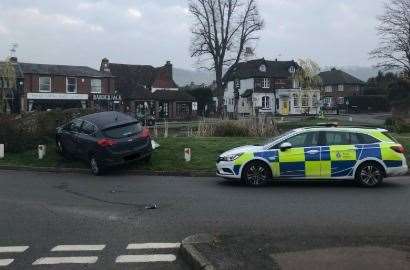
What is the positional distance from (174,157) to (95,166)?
2.60 m

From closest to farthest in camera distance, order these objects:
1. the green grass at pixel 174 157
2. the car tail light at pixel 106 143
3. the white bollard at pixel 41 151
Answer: the car tail light at pixel 106 143 → the green grass at pixel 174 157 → the white bollard at pixel 41 151

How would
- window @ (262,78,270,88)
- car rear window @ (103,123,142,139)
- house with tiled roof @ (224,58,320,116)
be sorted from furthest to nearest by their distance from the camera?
1. window @ (262,78,270,88)
2. house with tiled roof @ (224,58,320,116)
3. car rear window @ (103,123,142,139)

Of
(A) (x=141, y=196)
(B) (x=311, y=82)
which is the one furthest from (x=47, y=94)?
(A) (x=141, y=196)

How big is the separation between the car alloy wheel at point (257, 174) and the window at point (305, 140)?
2.91 feet

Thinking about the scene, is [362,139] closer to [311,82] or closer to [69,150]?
[69,150]

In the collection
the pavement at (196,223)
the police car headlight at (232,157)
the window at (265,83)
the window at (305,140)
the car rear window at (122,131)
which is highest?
the window at (265,83)

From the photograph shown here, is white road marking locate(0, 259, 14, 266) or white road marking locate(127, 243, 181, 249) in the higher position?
white road marking locate(0, 259, 14, 266)

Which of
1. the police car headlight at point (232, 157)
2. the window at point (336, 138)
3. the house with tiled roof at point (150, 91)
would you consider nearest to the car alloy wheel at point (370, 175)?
the window at point (336, 138)

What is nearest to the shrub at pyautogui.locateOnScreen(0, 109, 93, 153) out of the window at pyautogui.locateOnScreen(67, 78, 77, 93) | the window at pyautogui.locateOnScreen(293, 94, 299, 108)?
the window at pyautogui.locateOnScreen(67, 78, 77, 93)

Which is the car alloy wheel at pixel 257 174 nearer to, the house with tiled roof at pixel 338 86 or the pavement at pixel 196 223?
the pavement at pixel 196 223

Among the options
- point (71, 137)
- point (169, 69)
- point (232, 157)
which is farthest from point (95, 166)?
point (169, 69)

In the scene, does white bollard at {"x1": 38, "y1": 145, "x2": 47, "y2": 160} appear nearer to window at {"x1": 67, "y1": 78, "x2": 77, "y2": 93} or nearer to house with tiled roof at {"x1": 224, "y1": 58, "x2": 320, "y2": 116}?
window at {"x1": 67, "y1": 78, "x2": 77, "y2": 93}

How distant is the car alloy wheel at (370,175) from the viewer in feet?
44.2

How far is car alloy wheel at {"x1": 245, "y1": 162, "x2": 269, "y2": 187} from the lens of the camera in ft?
45.1
